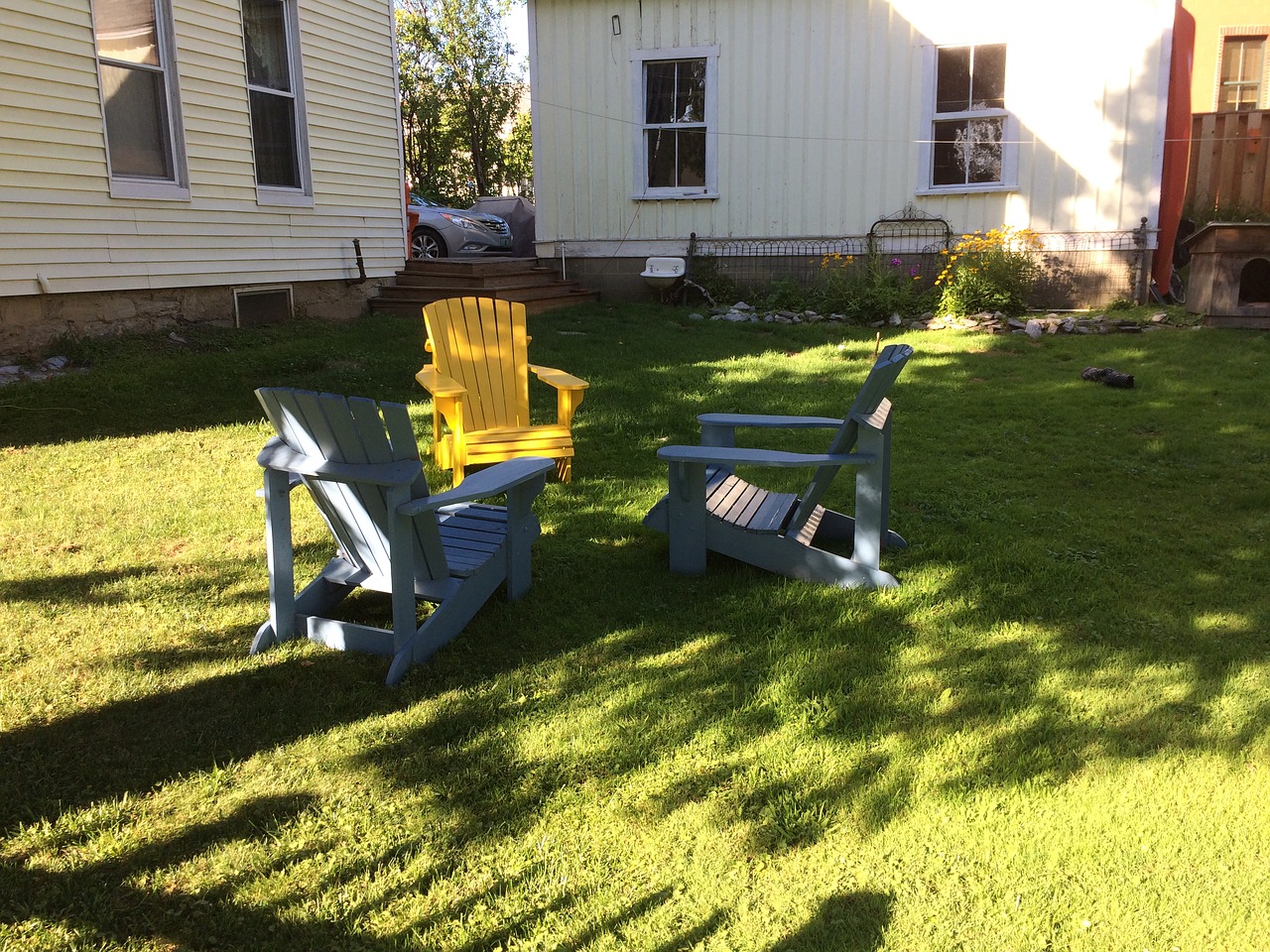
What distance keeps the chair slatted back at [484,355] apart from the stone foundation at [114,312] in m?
3.68

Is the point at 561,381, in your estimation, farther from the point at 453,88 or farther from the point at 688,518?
the point at 453,88

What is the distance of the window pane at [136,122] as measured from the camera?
7586mm

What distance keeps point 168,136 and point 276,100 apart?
5.10 feet

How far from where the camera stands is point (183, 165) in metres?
8.15

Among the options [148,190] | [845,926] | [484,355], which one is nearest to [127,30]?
[148,190]

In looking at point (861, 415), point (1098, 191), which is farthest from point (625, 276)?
point (861, 415)

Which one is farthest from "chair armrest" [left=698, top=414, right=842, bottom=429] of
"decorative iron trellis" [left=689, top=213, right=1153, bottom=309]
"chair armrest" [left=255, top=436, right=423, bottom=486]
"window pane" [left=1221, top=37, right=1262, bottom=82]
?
"window pane" [left=1221, top=37, right=1262, bottom=82]

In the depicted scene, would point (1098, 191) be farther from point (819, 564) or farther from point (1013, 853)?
point (1013, 853)

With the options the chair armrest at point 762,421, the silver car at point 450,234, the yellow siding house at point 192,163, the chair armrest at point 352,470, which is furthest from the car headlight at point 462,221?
the chair armrest at point 352,470

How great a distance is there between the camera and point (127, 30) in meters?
7.65

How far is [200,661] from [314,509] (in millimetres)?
1516

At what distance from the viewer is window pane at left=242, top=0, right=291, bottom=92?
9000 millimetres

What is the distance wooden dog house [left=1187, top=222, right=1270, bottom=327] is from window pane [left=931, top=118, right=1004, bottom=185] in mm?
2510

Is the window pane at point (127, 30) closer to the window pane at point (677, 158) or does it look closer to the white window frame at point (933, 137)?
the window pane at point (677, 158)
